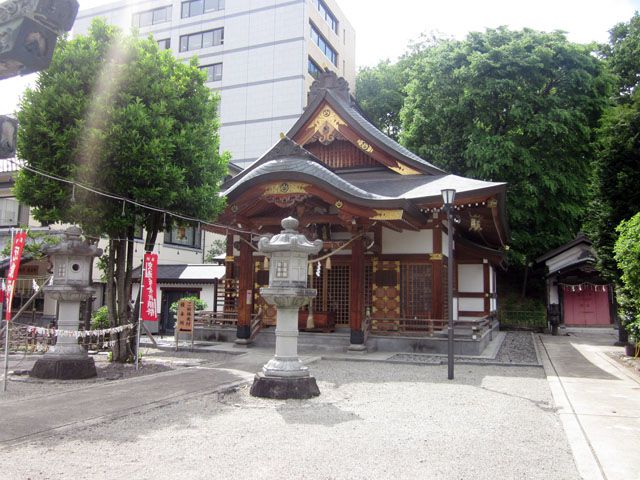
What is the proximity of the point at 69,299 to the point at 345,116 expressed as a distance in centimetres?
1144

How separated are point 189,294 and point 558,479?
844 inches

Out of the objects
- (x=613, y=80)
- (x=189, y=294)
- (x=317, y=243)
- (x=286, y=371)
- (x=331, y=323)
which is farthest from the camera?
(x=613, y=80)

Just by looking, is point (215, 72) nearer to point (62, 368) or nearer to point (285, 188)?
point (285, 188)

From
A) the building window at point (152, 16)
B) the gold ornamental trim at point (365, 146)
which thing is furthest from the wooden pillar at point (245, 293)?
the building window at point (152, 16)

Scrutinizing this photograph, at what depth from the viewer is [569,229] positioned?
2853 centimetres

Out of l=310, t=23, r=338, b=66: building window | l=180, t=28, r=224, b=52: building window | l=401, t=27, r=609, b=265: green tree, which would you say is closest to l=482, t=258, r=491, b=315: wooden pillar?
l=401, t=27, r=609, b=265: green tree

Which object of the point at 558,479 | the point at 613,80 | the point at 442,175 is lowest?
the point at 558,479

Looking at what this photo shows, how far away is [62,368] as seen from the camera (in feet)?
32.4

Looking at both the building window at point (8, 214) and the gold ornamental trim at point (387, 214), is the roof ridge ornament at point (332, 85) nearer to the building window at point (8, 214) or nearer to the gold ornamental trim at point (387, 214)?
the gold ornamental trim at point (387, 214)

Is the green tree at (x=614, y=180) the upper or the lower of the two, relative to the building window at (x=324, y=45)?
lower

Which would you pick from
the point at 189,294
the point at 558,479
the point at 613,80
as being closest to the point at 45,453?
the point at 558,479

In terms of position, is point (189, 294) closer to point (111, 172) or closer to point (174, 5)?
point (111, 172)

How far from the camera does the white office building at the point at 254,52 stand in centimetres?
3684

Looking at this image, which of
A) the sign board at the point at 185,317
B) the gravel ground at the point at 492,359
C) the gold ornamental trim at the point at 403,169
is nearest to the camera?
the gravel ground at the point at 492,359
